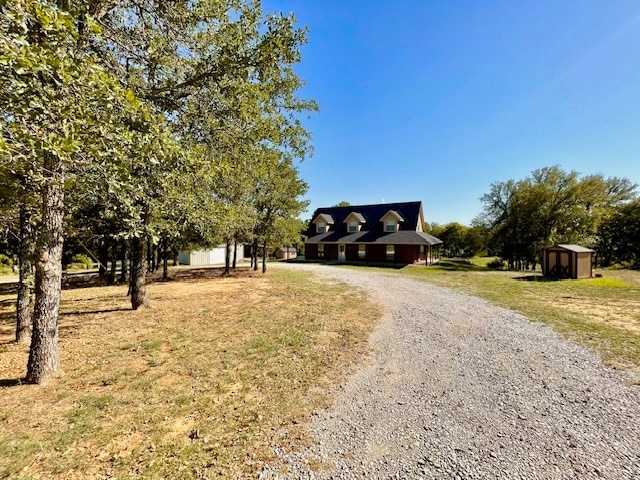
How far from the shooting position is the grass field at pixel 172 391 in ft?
11.2

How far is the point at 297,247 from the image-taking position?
42.8 meters

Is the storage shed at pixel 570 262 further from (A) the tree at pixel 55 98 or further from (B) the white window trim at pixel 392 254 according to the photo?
(A) the tree at pixel 55 98

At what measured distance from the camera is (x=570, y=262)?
741 inches

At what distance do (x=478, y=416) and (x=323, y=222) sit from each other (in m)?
32.1

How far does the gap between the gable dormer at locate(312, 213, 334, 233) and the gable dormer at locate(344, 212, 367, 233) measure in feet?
8.46

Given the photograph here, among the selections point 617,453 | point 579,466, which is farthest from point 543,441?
point 617,453

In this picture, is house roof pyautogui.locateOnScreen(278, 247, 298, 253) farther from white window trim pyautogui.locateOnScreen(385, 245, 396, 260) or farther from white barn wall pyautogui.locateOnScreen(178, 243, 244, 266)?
white window trim pyautogui.locateOnScreen(385, 245, 396, 260)

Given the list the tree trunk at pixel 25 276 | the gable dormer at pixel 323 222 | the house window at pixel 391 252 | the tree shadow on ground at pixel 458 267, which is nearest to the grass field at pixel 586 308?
the tree shadow on ground at pixel 458 267

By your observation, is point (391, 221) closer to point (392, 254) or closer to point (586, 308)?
point (392, 254)

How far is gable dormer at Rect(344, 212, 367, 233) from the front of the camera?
33.5m

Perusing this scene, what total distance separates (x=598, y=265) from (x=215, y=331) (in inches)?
1589

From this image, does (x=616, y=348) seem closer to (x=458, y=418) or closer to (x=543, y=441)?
(x=543, y=441)

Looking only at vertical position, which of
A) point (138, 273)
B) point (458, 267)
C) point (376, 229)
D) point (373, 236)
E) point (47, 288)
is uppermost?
point (376, 229)

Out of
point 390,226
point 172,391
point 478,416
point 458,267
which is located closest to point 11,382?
point 172,391
